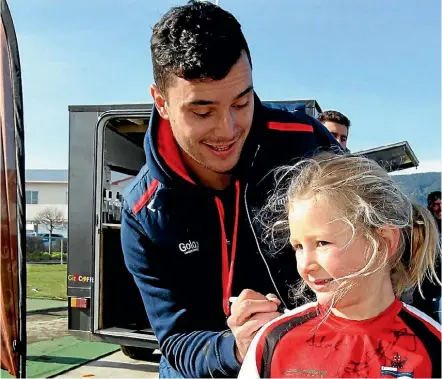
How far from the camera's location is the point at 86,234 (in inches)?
219

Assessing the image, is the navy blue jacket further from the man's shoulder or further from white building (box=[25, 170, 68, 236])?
white building (box=[25, 170, 68, 236])

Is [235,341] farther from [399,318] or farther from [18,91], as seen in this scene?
[18,91]

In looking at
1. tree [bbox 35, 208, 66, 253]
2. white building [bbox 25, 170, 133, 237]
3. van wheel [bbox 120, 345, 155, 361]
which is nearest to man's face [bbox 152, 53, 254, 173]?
van wheel [bbox 120, 345, 155, 361]

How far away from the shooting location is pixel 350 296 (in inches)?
59.9

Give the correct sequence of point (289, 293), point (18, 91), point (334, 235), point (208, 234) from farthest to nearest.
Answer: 1. point (18, 91)
2. point (208, 234)
3. point (289, 293)
4. point (334, 235)

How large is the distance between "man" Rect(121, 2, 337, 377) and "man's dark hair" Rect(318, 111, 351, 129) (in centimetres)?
255

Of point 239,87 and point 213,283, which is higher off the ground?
point 239,87

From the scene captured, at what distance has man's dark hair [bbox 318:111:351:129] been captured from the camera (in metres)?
4.71

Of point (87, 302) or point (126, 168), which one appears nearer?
point (87, 302)

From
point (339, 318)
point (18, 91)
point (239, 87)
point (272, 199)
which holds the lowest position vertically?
point (339, 318)

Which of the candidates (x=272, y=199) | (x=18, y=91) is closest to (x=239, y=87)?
(x=272, y=199)

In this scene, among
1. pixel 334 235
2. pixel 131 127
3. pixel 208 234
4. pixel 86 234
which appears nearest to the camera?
pixel 334 235

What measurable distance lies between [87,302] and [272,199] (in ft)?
13.3

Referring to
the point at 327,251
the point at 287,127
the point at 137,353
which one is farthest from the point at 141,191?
the point at 137,353
